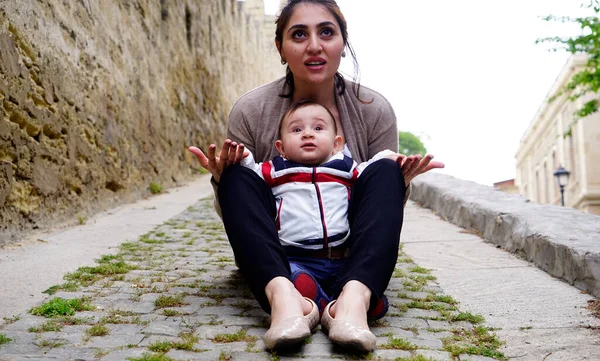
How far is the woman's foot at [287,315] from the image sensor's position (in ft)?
5.85

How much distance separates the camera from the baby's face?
7.89 ft

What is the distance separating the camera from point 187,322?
2152 millimetres

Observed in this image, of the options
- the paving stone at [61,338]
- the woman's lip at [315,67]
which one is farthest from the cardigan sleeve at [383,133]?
the paving stone at [61,338]

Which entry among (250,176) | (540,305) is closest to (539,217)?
(540,305)

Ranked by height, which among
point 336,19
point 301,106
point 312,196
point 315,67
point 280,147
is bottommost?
point 312,196

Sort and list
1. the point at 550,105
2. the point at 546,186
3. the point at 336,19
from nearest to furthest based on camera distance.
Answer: the point at 336,19 < the point at 550,105 < the point at 546,186

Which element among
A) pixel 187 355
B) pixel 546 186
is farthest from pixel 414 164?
pixel 546 186

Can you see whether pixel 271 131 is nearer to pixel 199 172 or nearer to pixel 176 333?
pixel 176 333

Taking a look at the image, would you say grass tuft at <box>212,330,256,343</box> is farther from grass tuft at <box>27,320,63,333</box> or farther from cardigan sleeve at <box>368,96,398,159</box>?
cardigan sleeve at <box>368,96,398,159</box>

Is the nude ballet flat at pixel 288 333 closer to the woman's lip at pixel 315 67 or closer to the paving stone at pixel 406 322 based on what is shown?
the paving stone at pixel 406 322

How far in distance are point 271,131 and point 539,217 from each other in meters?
1.87

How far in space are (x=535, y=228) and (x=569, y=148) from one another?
18106 millimetres

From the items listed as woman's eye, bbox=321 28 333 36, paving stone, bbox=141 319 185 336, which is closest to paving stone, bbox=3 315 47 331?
paving stone, bbox=141 319 185 336

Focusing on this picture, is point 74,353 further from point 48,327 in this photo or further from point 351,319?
point 351,319
